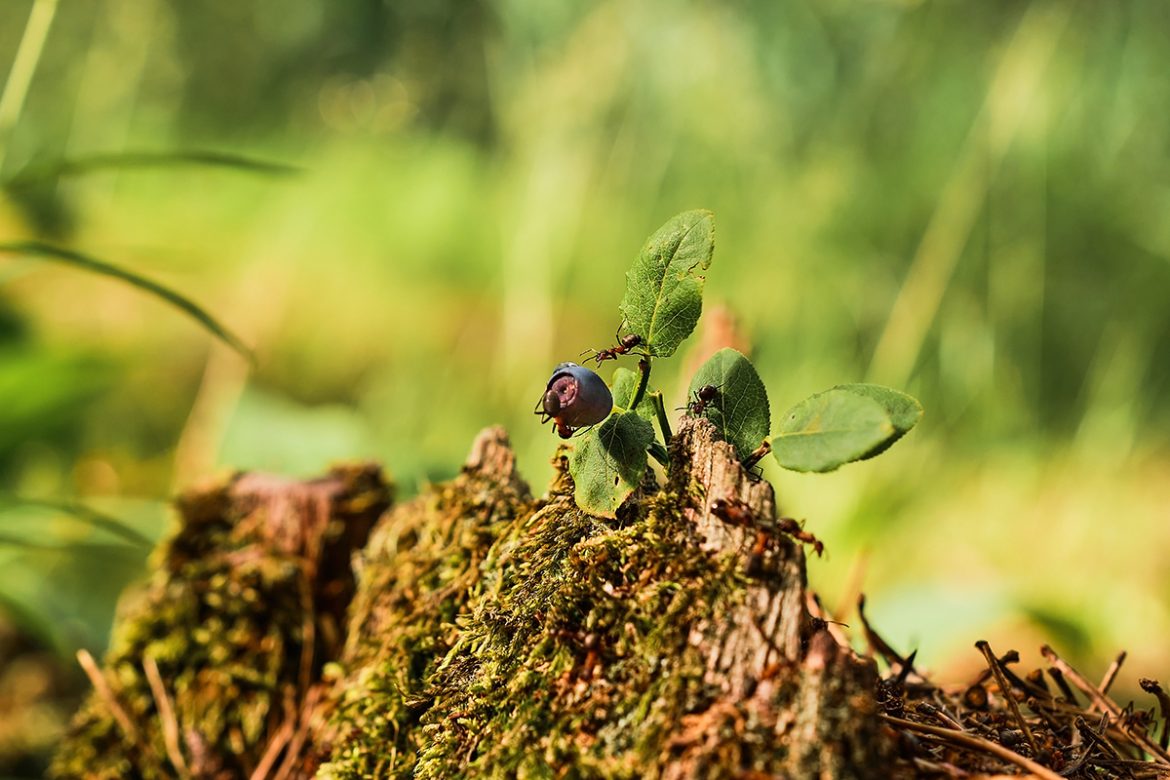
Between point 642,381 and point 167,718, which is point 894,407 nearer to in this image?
point 642,381

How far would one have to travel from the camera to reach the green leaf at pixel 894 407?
43 centimetres

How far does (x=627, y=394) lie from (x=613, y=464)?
40 millimetres

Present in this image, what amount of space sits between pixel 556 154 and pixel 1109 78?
227 cm

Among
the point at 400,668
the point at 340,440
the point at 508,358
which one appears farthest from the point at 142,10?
the point at 400,668

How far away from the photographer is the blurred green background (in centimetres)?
288

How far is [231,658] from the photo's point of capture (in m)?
0.86

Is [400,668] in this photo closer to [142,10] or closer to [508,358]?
[508,358]

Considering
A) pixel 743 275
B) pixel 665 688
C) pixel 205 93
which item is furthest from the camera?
pixel 205 93

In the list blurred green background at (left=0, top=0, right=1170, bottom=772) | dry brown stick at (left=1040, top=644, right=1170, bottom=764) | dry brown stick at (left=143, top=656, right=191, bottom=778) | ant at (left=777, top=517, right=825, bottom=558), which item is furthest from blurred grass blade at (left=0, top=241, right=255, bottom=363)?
blurred green background at (left=0, top=0, right=1170, bottom=772)

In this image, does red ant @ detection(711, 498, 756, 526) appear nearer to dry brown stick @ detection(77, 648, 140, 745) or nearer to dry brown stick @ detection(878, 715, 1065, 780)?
dry brown stick @ detection(878, 715, 1065, 780)

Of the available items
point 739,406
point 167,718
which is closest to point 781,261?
point 167,718

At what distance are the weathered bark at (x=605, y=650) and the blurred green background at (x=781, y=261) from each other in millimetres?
1724

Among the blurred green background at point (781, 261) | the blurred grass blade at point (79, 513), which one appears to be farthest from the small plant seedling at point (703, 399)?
the blurred green background at point (781, 261)

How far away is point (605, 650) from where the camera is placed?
0.49m
